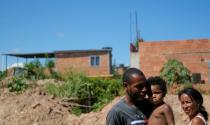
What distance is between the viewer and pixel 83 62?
31.8 metres

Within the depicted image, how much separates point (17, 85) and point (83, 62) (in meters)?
15.2

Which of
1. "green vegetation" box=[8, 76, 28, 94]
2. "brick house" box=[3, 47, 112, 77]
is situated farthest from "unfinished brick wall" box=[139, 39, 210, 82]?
"brick house" box=[3, 47, 112, 77]

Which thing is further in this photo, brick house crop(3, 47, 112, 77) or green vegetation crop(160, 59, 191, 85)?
brick house crop(3, 47, 112, 77)

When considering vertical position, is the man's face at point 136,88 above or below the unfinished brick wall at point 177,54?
below

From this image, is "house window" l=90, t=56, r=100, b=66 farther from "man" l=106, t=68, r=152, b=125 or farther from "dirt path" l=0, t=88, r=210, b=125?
"man" l=106, t=68, r=152, b=125

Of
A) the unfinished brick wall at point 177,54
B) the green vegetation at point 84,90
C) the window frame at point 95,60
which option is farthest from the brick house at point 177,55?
the window frame at point 95,60

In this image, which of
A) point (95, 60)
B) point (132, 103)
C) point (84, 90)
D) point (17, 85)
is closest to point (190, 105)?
point (132, 103)

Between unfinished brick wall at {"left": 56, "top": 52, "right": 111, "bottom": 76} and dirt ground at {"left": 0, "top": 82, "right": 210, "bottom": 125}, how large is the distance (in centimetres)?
1616

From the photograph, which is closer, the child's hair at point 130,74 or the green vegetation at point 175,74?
the child's hair at point 130,74

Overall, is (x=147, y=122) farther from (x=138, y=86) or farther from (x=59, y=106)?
(x=59, y=106)

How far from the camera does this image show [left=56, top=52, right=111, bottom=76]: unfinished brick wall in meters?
31.5

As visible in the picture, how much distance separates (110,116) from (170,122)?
0.67 meters

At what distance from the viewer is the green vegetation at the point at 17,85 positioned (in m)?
16.7

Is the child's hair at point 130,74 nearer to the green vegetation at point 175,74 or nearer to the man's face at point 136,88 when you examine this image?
the man's face at point 136,88
